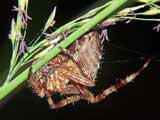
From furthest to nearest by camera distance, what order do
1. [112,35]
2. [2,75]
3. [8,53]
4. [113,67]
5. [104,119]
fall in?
1. [104,119]
2. [113,67]
3. [112,35]
4. [8,53]
5. [2,75]

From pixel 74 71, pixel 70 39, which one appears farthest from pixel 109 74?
pixel 70 39

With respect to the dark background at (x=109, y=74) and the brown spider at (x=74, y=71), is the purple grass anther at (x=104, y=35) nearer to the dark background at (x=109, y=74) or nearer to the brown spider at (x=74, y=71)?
the brown spider at (x=74, y=71)

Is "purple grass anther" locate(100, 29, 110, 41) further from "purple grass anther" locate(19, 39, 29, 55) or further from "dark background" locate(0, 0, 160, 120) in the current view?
"dark background" locate(0, 0, 160, 120)

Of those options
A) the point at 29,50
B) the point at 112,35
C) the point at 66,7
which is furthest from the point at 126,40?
the point at 29,50

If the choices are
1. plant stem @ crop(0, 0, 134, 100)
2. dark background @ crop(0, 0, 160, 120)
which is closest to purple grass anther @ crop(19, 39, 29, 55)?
plant stem @ crop(0, 0, 134, 100)

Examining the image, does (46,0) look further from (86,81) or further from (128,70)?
(86,81)

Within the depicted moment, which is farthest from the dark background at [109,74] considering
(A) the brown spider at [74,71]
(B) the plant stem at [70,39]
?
(B) the plant stem at [70,39]
